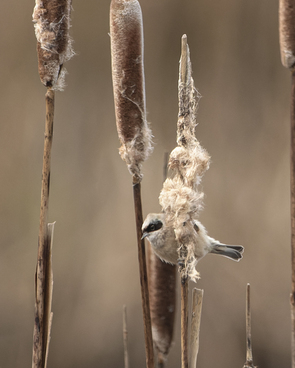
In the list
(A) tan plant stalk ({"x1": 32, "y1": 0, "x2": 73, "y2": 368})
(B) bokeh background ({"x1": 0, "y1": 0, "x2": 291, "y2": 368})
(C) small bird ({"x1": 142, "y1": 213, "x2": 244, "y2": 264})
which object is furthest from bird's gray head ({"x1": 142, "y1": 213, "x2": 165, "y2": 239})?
(B) bokeh background ({"x1": 0, "y1": 0, "x2": 291, "y2": 368})

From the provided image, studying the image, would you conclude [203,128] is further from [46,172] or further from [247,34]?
[46,172]

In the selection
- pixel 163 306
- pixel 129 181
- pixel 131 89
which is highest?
pixel 131 89

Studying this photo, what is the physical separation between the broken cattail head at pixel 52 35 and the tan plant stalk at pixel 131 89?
5 cm

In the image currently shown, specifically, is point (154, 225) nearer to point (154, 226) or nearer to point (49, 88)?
point (154, 226)

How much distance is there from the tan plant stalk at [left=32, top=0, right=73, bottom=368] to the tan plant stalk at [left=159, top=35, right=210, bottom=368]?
13cm

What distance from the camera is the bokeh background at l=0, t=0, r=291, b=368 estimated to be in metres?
0.80

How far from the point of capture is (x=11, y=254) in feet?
2.83

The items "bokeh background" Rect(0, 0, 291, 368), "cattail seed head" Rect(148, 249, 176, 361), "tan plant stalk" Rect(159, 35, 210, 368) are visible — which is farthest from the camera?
"bokeh background" Rect(0, 0, 291, 368)

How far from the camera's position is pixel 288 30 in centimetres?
35

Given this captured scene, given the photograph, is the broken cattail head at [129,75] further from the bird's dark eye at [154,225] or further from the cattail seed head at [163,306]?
the cattail seed head at [163,306]

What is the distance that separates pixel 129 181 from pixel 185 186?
1.78 ft

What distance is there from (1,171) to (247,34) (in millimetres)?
628

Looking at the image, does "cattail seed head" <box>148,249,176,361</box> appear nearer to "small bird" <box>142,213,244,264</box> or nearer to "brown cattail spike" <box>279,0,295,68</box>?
"small bird" <box>142,213,244,264</box>

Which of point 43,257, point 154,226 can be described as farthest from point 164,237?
point 43,257
